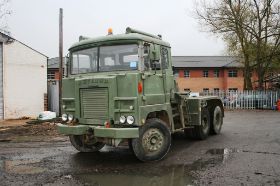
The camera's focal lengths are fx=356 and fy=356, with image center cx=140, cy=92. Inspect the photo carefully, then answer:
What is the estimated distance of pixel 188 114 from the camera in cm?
1023

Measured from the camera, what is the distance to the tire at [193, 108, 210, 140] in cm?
1102

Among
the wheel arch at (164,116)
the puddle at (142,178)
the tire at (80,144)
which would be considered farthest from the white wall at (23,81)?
the puddle at (142,178)

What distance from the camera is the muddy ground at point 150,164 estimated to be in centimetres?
660

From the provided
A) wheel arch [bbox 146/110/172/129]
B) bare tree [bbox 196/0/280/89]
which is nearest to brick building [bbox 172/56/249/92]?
bare tree [bbox 196/0/280/89]

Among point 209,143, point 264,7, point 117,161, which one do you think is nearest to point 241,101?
point 264,7

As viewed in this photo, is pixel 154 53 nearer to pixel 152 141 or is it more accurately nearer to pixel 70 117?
pixel 152 141

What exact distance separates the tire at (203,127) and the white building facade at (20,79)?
1142 centimetres

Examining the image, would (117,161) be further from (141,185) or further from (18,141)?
(18,141)

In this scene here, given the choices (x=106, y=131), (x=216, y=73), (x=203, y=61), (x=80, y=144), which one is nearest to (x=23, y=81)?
(x=80, y=144)

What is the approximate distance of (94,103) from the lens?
26.2 feet

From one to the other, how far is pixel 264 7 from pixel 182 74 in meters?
21.2

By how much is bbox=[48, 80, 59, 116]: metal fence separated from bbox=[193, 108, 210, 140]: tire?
441 inches

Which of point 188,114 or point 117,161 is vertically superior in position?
point 188,114

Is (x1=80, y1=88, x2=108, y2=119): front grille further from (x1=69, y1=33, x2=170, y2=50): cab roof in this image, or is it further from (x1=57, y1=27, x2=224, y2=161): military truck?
(x1=69, y1=33, x2=170, y2=50): cab roof
